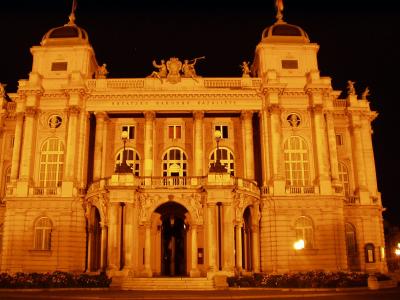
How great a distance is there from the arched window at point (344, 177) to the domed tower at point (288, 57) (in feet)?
34.1

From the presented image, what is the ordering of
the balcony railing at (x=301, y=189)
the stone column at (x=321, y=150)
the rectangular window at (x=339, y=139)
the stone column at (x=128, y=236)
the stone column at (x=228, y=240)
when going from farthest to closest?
the rectangular window at (x=339, y=139) → the balcony railing at (x=301, y=189) → the stone column at (x=321, y=150) → the stone column at (x=128, y=236) → the stone column at (x=228, y=240)

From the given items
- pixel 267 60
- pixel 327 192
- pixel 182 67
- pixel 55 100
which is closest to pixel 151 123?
pixel 182 67

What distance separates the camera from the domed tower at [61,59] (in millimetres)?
49656

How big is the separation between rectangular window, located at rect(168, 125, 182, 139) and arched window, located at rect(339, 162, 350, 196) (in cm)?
1807

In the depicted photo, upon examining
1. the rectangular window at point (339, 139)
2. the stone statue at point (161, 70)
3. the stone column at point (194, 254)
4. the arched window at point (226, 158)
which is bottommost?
the stone column at point (194, 254)

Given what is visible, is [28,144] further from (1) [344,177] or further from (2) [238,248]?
(1) [344,177]

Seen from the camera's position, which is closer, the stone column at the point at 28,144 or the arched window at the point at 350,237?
the stone column at the point at 28,144

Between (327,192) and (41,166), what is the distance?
92.2 feet

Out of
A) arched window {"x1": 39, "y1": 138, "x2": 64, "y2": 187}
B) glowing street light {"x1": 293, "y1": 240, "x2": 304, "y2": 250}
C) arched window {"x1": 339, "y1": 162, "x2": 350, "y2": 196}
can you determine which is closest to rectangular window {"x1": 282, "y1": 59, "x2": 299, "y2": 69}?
arched window {"x1": 339, "y1": 162, "x2": 350, "y2": 196}

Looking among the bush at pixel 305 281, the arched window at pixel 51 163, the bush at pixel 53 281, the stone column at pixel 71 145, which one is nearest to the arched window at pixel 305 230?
the bush at pixel 305 281

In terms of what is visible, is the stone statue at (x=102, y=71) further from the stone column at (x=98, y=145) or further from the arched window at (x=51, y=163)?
the arched window at (x=51, y=163)

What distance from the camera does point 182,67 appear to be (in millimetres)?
50719

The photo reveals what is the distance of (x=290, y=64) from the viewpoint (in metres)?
50.8

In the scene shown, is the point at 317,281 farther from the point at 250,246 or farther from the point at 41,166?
the point at 41,166
